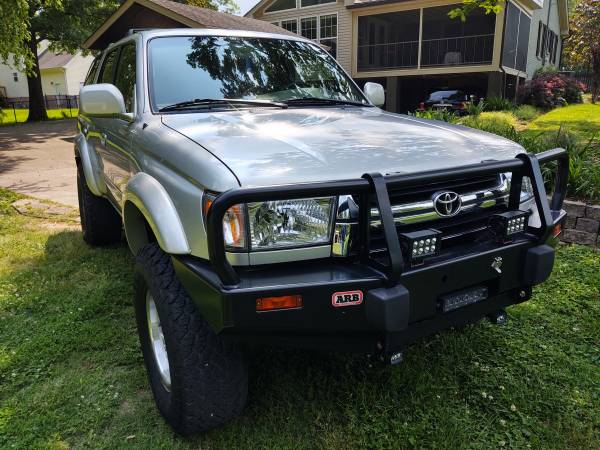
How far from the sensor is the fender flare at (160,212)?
2.07 meters

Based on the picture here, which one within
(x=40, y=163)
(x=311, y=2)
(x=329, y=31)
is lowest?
(x=40, y=163)

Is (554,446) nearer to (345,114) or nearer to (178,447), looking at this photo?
(178,447)

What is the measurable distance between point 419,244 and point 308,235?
17.1 inches

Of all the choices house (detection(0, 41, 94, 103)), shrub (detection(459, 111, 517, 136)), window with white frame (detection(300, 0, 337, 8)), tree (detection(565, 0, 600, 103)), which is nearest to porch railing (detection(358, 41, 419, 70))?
window with white frame (detection(300, 0, 337, 8))

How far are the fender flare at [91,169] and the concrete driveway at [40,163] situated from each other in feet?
9.36

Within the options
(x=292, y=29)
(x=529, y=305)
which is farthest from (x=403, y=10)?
(x=529, y=305)

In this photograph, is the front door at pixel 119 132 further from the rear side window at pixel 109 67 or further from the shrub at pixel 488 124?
the shrub at pixel 488 124

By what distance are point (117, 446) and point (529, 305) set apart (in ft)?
9.34

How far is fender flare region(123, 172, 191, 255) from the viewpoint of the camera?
207 cm

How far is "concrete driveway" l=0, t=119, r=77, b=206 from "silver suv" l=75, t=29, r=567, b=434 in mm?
5319

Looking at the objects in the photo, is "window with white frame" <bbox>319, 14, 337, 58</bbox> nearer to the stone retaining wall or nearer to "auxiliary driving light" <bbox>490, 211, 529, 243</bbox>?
the stone retaining wall

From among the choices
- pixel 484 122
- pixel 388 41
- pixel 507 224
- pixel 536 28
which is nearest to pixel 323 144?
pixel 507 224

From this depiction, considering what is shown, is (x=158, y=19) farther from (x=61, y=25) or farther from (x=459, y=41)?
(x=459, y=41)

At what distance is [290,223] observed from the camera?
77.4 inches
